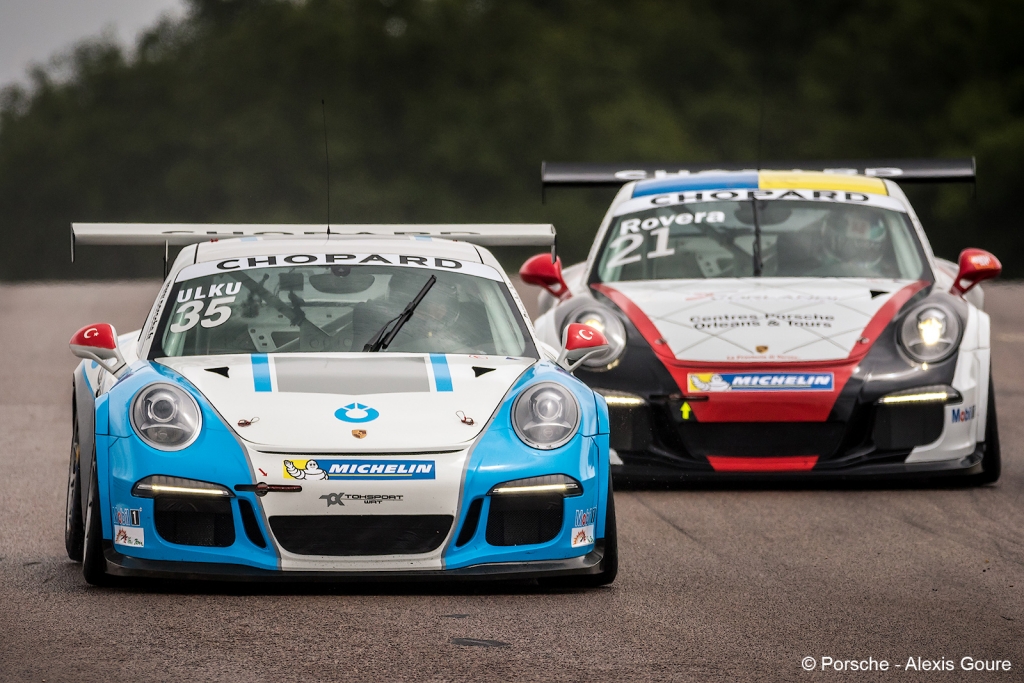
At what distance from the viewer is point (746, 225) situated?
945cm

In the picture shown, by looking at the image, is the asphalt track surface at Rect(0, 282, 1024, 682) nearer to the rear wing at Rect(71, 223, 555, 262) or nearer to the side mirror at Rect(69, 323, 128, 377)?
the side mirror at Rect(69, 323, 128, 377)

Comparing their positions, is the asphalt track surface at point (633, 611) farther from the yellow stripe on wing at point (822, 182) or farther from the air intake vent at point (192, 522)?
the yellow stripe on wing at point (822, 182)

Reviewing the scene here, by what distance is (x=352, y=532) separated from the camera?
211 inches

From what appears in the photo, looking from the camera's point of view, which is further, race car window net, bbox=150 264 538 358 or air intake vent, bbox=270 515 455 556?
race car window net, bbox=150 264 538 358

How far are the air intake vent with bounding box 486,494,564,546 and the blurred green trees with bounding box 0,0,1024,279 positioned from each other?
48318 millimetres

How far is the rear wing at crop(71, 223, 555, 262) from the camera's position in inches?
278

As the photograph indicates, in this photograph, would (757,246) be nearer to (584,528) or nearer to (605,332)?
(605,332)

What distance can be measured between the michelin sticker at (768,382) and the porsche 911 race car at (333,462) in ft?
6.26

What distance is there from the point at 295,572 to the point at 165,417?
2.13ft

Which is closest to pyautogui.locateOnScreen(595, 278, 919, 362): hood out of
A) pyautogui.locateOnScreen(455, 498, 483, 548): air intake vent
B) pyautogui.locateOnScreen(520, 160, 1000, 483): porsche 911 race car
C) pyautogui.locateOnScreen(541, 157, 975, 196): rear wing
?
pyautogui.locateOnScreen(520, 160, 1000, 483): porsche 911 race car

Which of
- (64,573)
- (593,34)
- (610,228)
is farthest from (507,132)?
(64,573)

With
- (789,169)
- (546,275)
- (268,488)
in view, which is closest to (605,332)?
(546,275)

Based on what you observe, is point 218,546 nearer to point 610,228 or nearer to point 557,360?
point 557,360

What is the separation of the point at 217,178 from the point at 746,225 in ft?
169
